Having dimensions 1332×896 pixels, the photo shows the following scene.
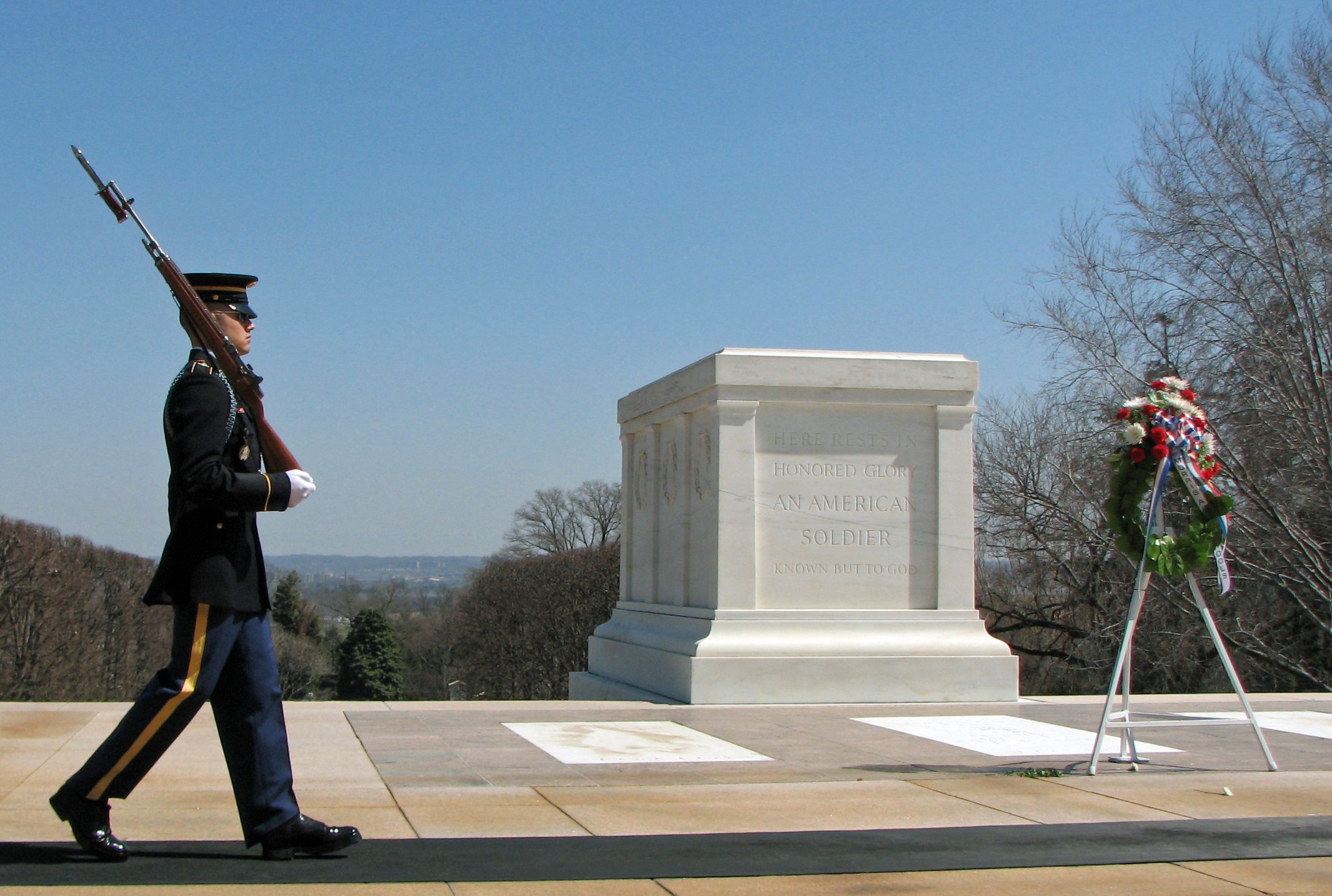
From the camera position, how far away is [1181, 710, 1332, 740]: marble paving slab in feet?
29.7

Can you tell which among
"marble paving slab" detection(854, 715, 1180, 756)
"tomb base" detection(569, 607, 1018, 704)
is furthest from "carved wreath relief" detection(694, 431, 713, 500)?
"marble paving slab" detection(854, 715, 1180, 756)

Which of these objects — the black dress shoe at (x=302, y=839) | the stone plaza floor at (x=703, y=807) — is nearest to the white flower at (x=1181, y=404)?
the stone plaza floor at (x=703, y=807)

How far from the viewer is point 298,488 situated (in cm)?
457

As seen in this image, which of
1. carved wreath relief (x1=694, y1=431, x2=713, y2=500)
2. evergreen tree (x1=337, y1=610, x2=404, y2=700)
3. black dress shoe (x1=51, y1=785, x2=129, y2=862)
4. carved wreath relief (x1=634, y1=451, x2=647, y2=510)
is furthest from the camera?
evergreen tree (x1=337, y1=610, x2=404, y2=700)

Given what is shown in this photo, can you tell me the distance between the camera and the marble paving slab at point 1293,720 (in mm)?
9039

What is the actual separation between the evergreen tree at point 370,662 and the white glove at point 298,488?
65.3 meters

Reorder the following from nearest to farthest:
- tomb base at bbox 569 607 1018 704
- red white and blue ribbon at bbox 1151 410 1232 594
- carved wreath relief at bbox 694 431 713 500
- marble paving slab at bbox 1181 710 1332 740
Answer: red white and blue ribbon at bbox 1151 410 1232 594 < marble paving slab at bbox 1181 710 1332 740 < tomb base at bbox 569 607 1018 704 < carved wreath relief at bbox 694 431 713 500

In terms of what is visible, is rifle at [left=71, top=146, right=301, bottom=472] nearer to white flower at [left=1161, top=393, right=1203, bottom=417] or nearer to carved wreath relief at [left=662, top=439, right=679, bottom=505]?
white flower at [left=1161, top=393, right=1203, bottom=417]

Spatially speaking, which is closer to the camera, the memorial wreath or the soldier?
the soldier

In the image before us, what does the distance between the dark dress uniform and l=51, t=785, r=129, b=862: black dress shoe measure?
1.2 inches

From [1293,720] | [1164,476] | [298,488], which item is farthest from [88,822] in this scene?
[1293,720]

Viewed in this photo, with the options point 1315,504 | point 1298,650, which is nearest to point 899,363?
point 1315,504

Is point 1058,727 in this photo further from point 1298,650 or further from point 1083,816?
point 1298,650

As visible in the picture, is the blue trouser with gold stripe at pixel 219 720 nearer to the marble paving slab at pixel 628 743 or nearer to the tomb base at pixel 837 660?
the marble paving slab at pixel 628 743
